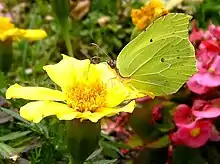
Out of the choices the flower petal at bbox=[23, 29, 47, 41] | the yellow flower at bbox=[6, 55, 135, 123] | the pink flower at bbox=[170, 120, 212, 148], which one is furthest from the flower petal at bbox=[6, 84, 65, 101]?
the flower petal at bbox=[23, 29, 47, 41]

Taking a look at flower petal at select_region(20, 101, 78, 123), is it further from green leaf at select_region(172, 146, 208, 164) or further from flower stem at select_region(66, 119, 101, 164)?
green leaf at select_region(172, 146, 208, 164)

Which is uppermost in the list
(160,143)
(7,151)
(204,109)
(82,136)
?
(82,136)

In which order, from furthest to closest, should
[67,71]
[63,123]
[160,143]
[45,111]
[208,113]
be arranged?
[160,143] → [208,113] → [63,123] → [67,71] → [45,111]

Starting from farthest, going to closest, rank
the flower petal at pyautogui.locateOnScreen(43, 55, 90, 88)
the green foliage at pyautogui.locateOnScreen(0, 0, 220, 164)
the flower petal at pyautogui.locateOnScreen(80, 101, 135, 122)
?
the green foliage at pyautogui.locateOnScreen(0, 0, 220, 164), the flower petal at pyautogui.locateOnScreen(43, 55, 90, 88), the flower petal at pyautogui.locateOnScreen(80, 101, 135, 122)

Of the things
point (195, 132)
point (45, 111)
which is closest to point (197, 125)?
point (195, 132)

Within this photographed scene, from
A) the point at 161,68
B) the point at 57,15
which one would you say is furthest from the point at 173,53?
the point at 57,15

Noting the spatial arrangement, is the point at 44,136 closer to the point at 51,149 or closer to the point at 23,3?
the point at 51,149

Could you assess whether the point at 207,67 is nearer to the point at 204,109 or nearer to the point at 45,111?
the point at 204,109
